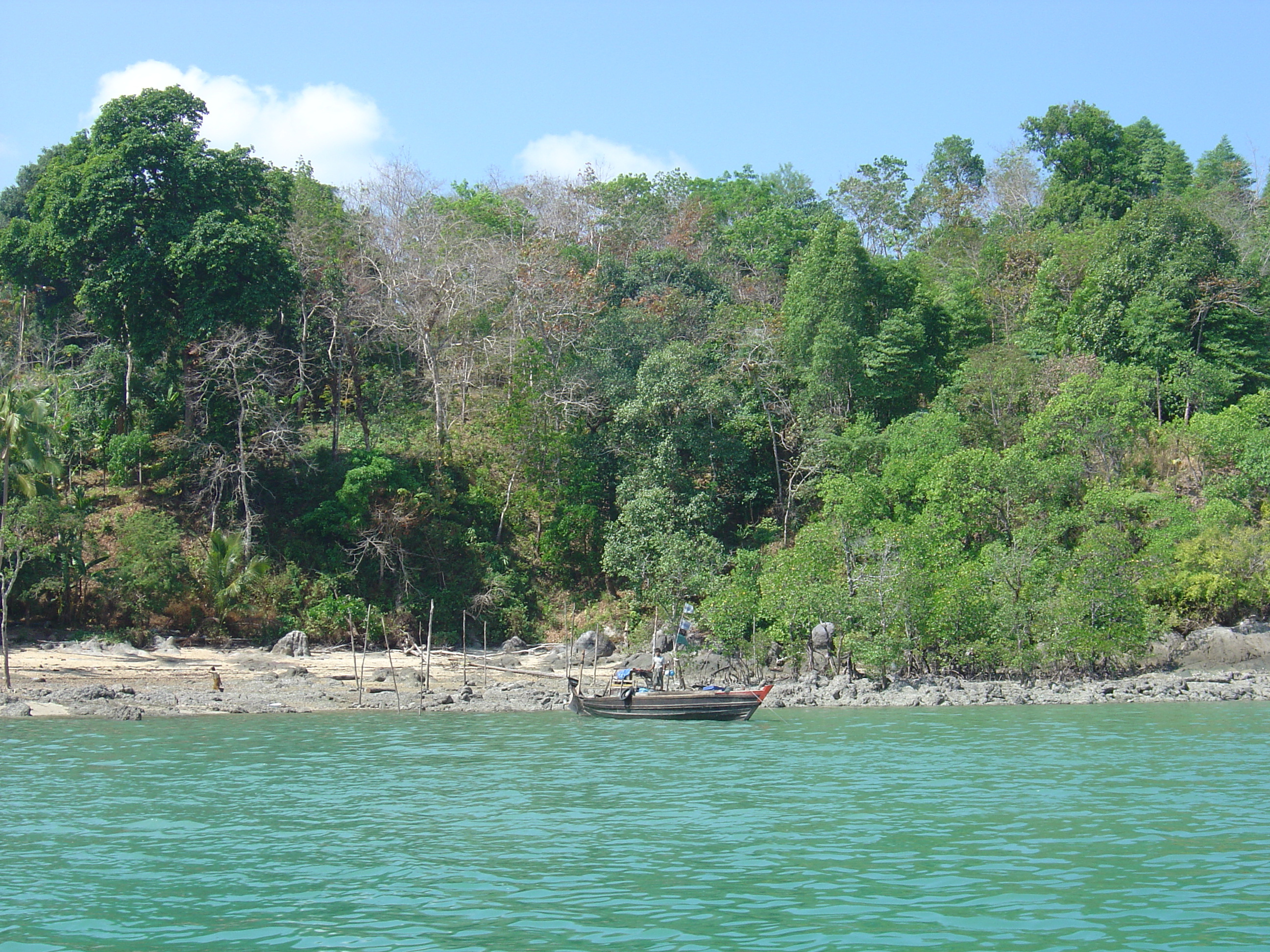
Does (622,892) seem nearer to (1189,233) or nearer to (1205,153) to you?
(1189,233)

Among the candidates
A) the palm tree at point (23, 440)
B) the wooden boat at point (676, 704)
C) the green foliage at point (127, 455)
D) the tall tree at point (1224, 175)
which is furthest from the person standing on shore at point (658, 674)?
the tall tree at point (1224, 175)

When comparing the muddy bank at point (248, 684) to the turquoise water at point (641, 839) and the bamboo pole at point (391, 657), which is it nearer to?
the bamboo pole at point (391, 657)

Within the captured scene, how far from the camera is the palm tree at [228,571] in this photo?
31.0 metres

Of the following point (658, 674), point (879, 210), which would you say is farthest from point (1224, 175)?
point (658, 674)

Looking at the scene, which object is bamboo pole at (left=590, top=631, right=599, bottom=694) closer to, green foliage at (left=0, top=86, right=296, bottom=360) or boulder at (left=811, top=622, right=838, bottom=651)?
boulder at (left=811, top=622, right=838, bottom=651)

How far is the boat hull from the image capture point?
2402 cm

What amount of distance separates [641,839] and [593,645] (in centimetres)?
1935

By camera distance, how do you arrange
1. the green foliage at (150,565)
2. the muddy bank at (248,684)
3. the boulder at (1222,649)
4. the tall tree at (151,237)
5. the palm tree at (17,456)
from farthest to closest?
the tall tree at (151,237) → the green foliage at (150,565) → the boulder at (1222,649) → the palm tree at (17,456) → the muddy bank at (248,684)

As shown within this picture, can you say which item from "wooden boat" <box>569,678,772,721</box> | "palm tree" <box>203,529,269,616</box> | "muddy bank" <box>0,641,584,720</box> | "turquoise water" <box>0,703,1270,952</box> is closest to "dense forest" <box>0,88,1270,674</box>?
"palm tree" <box>203,529,269,616</box>

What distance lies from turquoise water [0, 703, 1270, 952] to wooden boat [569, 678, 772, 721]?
1.47 m

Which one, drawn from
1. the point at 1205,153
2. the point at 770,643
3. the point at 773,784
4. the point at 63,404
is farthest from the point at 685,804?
the point at 1205,153

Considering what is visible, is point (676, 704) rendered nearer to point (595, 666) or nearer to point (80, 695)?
point (595, 666)

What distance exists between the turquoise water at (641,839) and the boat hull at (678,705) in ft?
4.77

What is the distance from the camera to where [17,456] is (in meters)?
28.0
